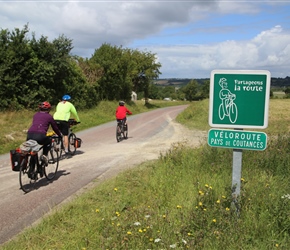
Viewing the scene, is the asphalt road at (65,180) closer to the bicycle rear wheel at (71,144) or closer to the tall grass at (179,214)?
the bicycle rear wheel at (71,144)

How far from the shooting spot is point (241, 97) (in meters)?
4.02

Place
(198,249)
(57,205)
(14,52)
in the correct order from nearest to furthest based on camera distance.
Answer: (198,249)
(57,205)
(14,52)

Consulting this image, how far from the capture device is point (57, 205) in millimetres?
5688

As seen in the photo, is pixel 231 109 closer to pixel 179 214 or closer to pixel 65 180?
pixel 179 214

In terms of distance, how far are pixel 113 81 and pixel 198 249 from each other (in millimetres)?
35720

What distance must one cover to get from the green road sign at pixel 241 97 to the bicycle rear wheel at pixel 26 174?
4.22 m

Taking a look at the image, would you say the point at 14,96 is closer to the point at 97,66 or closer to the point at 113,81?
the point at 97,66

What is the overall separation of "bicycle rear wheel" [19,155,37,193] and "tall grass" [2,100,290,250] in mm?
1508

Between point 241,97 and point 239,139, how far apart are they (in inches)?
20.8

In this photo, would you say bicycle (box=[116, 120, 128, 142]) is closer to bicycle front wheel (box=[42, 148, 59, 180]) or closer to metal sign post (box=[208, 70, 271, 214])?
bicycle front wheel (box=[42, 148, 59, 180])

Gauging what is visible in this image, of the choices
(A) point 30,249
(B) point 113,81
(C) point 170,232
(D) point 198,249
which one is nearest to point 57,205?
(A) point 30,249

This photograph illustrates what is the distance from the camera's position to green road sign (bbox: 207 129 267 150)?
397 centimetres

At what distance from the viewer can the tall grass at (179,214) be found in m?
3.52

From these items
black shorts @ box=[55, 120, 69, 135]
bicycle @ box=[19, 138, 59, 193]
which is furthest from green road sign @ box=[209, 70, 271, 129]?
black shorts @ box=[55, 120, 69, 135]
